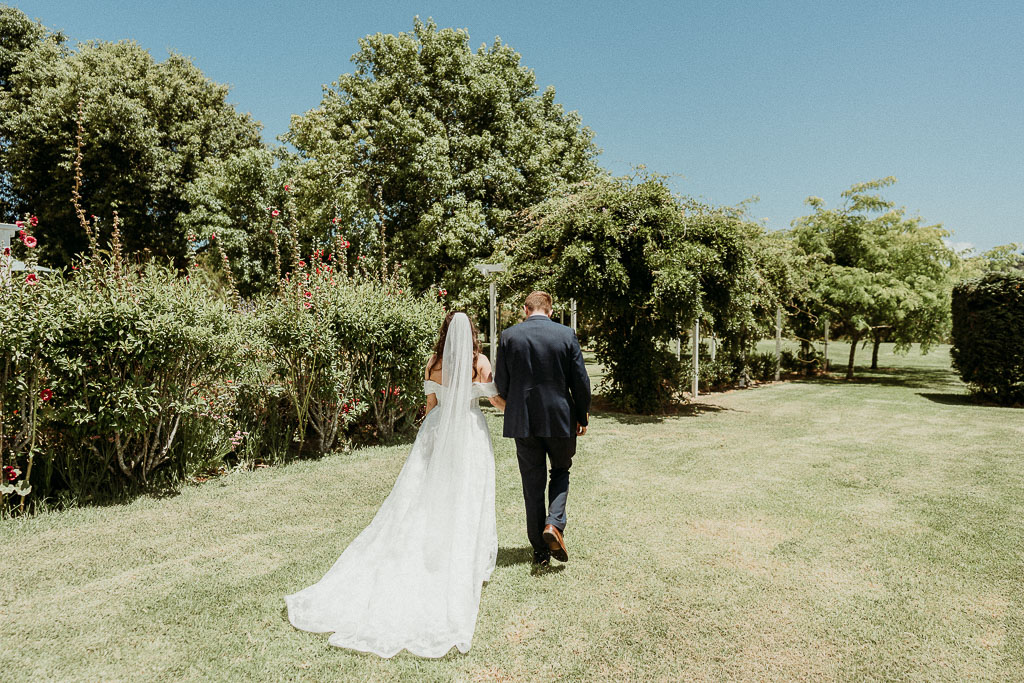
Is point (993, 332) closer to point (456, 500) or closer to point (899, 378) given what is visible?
point (899, 378)

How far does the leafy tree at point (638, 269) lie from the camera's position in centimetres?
1177

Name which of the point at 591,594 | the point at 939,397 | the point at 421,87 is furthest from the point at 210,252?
the point at 939,397

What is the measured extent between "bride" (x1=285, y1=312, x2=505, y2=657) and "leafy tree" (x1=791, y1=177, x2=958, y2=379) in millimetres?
17767

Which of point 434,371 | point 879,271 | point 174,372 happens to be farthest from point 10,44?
point 879,271

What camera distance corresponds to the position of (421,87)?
778 inches

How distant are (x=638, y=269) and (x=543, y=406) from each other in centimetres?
833

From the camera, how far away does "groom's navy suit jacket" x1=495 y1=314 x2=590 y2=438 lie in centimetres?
453

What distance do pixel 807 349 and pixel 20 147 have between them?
31591mm

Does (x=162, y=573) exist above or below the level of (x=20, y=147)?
below

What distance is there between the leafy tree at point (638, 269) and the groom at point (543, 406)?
713 cm

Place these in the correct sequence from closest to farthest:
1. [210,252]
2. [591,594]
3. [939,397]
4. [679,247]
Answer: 1. [591,594]
2. [679,247]
3. [939,397]
4. [210,252]

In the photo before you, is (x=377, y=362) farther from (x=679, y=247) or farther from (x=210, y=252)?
(x=210, y=252)

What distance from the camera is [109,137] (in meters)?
22.6

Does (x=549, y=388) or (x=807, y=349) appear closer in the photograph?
(x=549, y=388)
